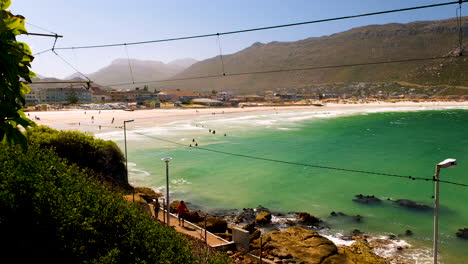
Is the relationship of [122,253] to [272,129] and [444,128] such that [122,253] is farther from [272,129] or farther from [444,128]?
[444,128]

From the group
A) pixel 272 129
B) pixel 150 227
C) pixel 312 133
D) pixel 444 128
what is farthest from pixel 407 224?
pixel 444 128

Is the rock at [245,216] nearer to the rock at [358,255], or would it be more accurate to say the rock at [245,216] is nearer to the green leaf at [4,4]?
the rock at [358,255]

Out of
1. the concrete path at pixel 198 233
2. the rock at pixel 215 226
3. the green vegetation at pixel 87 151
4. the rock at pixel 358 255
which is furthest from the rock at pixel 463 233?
the green vegetation at pixel 87 151

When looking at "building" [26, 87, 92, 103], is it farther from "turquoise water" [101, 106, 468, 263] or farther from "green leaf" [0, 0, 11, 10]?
"green leaf" [0, 0, 11, 10]

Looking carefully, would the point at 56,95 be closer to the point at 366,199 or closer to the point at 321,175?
the point at 321,175


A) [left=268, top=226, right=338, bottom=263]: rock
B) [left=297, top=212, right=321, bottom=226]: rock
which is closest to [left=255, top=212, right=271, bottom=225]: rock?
[left=297, top=212, right=321, bottom=226]: rock

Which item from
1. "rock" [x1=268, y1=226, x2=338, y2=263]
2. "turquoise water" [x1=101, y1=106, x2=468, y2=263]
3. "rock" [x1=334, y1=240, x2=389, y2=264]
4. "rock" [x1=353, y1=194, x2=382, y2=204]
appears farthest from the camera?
"rock" [x1=353, y1=194, x2=382, y2=204]

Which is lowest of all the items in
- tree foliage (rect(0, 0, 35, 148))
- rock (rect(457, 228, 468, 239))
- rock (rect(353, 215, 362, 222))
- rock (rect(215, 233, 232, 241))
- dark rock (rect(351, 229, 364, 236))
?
rock (rect(457, 228, 468, 239))

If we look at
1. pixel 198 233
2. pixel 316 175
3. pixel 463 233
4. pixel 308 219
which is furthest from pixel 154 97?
pixel 463 233
